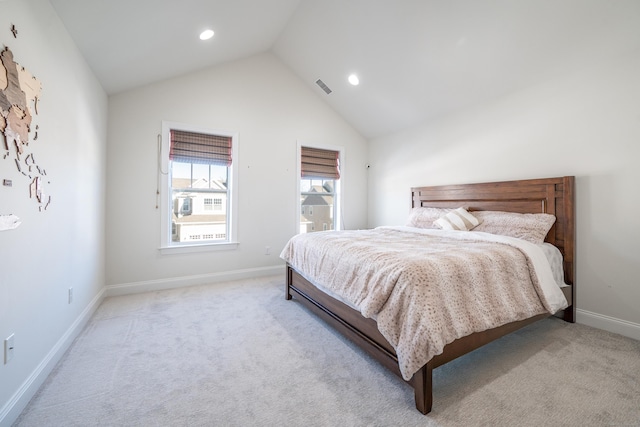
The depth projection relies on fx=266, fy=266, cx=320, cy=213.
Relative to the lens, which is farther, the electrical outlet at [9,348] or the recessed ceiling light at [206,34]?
the recessed ceiling light at [206,34]

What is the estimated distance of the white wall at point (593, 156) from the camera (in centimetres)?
228

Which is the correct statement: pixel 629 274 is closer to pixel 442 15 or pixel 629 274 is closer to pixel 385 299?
pixel 385 299

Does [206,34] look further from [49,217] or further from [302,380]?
[302,380]

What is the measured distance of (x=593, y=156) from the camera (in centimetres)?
247

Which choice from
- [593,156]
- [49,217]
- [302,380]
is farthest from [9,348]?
[593,156]

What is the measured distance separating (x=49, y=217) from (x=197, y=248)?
75.5 inches

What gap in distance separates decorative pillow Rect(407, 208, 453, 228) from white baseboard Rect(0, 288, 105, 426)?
146 inches

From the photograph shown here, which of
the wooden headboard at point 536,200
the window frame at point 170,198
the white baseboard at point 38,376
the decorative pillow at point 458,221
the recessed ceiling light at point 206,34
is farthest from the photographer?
the window frame at point 170,198

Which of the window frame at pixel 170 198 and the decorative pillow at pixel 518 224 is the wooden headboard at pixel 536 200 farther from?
the window frame at pixel 170 198

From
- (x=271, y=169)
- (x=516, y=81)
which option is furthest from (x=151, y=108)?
(x=516, y=81)

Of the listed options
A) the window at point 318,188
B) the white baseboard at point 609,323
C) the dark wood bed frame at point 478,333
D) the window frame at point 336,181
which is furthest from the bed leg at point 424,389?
the window at point 318,188

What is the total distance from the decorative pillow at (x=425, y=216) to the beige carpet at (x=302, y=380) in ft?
4.97

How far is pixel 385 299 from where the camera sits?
1601 millimetres

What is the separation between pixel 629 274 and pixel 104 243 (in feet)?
17.3
